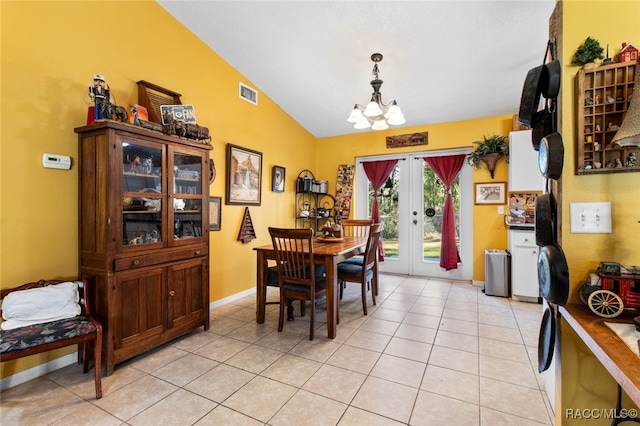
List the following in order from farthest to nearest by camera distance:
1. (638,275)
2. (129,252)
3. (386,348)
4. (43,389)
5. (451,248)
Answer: (451,248) → (386,348) → (129,252) → (43,389) → (638,275)

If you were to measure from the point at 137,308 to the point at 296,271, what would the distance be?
1.32m

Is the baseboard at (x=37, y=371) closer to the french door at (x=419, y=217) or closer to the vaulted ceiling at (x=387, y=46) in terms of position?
the vaulted ceiling at (x=387, y=46)

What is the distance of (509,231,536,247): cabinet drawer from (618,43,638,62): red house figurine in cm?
306

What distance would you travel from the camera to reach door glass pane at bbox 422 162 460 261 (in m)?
4.77

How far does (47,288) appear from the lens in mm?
1933

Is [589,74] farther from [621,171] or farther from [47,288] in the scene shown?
[47,288]

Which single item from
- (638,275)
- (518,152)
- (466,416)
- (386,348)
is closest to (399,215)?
(518,152)

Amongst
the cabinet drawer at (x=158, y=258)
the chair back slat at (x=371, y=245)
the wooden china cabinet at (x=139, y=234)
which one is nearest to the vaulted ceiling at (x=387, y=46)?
the wooden china cabinet at (x=139, y=234)

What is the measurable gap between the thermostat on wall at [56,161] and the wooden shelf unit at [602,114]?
10.5 feet

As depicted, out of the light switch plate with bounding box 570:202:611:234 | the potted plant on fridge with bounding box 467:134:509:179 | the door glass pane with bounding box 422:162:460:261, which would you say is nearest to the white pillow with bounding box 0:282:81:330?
the light switch plate with bounding box 570:202:611:234

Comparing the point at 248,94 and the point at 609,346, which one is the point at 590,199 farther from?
the point at 248,94

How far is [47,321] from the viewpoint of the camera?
186cm

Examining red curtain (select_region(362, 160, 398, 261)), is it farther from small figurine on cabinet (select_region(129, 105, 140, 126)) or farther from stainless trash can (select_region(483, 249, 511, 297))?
small figurine on cabinet (select_region(129, 105, 140, 126))

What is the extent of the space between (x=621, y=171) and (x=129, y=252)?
9.63 ft
